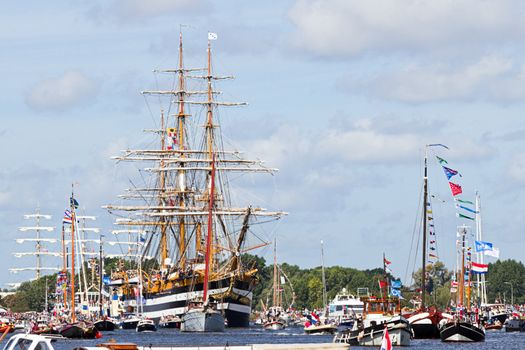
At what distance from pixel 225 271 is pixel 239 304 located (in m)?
6.55

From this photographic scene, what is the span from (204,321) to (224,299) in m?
22.2

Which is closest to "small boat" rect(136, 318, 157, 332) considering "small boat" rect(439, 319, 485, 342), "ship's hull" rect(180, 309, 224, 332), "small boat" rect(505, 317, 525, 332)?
"ship's hull" rect(180, 309, 224, 332)

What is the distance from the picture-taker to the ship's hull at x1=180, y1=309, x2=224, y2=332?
159m

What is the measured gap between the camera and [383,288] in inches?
4926

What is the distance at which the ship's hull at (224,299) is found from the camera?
18025 cm

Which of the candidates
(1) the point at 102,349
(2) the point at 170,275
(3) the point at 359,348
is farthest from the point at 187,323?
(1) the point at 102,349

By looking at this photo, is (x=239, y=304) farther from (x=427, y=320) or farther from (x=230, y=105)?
(x=427, y=320)

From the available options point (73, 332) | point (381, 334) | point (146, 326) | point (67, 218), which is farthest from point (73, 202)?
point (381, 334)

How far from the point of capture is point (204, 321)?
159250mm

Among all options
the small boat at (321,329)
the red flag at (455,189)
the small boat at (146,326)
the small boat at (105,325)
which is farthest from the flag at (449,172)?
the small boat at (105,325)

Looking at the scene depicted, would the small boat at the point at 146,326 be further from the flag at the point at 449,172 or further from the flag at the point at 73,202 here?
the flag at the point at 449,172

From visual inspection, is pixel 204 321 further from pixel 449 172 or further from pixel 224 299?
pixel 449 172

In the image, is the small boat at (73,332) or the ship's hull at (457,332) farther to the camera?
the small boat at (73,332)

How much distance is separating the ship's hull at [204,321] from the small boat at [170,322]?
25.5 metres
